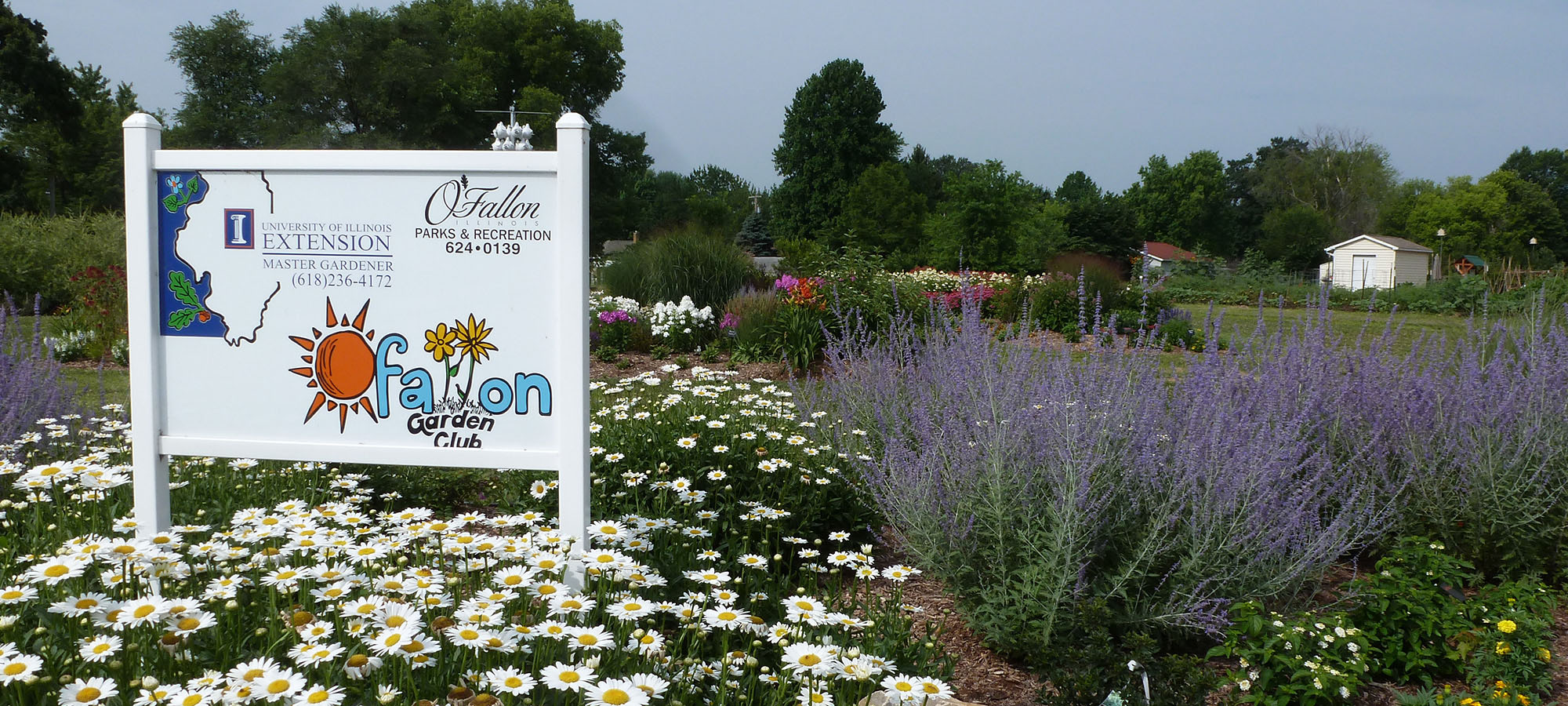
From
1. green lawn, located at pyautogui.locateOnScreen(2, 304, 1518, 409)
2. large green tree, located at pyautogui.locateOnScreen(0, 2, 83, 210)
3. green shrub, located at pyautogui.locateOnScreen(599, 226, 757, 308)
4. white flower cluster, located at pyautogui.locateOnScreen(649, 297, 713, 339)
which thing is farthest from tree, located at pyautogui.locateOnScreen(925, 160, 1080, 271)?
large green tree, located at pyautogui.locateOnScreen(0, 2, 83, 210)

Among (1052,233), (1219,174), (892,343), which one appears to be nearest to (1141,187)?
(1219,174)

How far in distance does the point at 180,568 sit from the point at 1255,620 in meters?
2.96

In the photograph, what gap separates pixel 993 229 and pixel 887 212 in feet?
47.5

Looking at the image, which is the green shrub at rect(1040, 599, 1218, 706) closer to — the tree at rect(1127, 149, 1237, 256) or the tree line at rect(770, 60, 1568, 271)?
the tree line at rect(770, 60, 1568, 271)

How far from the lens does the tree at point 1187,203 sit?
6794 cm

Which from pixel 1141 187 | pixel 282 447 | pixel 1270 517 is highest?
pixel 1141 187

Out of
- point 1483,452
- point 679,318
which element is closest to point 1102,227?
point 679,318

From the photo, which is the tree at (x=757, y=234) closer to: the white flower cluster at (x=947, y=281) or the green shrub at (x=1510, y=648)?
the white flower cluster at (x=947, y=281)

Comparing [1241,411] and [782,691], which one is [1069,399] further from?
[782,691]

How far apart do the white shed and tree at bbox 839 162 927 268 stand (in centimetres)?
1950

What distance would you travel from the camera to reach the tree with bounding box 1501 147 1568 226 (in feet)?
273

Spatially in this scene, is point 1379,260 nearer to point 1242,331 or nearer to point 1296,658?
point 1242,331

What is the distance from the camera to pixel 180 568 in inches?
91.5

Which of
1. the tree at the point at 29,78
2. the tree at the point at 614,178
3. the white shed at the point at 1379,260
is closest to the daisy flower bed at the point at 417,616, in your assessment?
the tree at the point at 614,178
